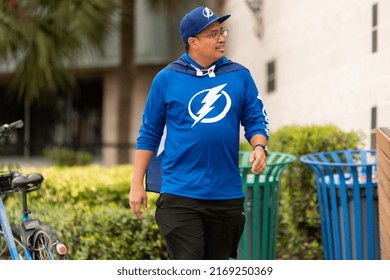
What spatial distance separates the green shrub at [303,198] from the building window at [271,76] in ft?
14.4

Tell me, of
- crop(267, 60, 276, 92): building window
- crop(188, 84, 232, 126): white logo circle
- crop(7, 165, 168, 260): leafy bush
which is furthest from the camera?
crop(267, 60, 276, 92): building window

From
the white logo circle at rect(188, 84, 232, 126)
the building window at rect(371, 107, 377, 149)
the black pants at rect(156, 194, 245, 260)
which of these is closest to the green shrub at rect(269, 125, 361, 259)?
the building window at rect(371, 107, 377, 149)

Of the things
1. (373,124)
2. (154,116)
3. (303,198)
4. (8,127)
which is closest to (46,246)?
(8,127)

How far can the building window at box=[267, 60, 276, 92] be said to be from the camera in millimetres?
11554

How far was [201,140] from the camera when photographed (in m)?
3.81

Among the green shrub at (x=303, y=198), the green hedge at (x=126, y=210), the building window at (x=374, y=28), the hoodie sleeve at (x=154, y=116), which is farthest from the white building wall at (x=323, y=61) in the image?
the hoodie sleeve at (x=154, y=116)

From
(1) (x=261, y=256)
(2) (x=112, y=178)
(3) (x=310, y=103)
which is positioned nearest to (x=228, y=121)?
(1) (x=261, y=256)

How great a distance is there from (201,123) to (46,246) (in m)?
1.00

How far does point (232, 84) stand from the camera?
3.87 metres

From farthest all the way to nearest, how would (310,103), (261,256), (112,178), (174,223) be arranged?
(310,103) < (112,178) < (261,256) < (174,223)

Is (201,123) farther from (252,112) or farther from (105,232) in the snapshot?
(105,232)

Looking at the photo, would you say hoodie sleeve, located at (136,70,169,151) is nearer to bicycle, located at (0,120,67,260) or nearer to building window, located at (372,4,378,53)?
bicycle, located at (0,120,67,260)
